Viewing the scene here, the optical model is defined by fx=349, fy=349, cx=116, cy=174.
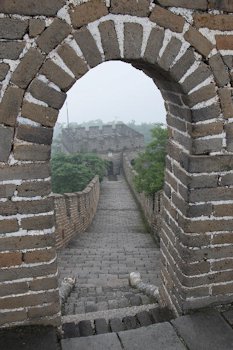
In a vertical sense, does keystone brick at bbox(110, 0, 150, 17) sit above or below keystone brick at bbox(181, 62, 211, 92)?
above

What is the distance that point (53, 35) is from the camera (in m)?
2.03

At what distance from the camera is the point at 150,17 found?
214cm

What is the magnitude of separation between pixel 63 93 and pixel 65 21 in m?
0.41

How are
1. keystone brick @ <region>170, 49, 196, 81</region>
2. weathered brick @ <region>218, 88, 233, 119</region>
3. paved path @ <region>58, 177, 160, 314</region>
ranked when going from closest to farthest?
1. keystone brick @ <region>170, 49, 196, 81</region>
2. weathered brick @ <region>218, 88, 233, 119</region>
3. paved path @ <region>58, 177, 160, 314</region>

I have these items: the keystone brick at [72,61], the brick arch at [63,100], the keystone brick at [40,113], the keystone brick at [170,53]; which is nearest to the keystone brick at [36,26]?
the brick arch at [63,100]

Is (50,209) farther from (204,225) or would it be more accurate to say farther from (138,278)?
(138,278)

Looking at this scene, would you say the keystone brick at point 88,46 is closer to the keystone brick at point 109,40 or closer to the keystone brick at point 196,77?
the keystone brick at point 109,40

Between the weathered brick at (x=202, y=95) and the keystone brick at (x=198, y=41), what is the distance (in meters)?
0.22

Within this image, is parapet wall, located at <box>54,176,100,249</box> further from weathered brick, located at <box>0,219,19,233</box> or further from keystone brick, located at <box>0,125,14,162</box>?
keystone brick, located at <box>0,125,14,162</box>

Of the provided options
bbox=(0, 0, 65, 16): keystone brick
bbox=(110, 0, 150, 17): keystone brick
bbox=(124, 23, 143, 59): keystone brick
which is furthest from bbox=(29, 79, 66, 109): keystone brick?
bbox=(110, 0, 150, 17): keystone brick

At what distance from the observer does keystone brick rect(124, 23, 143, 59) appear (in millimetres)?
2127

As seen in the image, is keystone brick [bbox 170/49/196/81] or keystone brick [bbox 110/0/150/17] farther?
keystone brick [bbox 170/49/196/81]

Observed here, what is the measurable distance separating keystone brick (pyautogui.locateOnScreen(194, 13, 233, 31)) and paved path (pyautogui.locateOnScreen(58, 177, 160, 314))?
317 cm

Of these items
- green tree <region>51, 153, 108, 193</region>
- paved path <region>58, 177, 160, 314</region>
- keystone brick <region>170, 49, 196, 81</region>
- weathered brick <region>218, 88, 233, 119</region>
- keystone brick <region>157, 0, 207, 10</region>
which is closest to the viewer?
keystone brick <region>157, 0, 207, 10</region>
